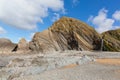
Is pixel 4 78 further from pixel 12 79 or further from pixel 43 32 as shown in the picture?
pixel 43 32

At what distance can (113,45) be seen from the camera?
208ft

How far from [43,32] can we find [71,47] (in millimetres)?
10397

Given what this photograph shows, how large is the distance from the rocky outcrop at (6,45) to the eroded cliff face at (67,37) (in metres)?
20.7

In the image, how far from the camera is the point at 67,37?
70.2 meters

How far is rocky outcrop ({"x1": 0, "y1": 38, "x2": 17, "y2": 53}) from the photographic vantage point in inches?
3486

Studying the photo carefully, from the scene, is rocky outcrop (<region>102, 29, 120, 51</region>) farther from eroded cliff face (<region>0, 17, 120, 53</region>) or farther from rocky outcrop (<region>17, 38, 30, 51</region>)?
rocky outcrop (<region>17, 38, 30, 51</region>)

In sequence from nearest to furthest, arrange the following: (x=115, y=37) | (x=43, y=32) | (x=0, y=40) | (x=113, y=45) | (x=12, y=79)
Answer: (x=12, y=79) → (x=113, y=45) → (x=115, y=37) → (x=43, y=32) → (x=0, y=40)

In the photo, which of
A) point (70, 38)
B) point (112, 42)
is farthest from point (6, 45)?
point (112, 42)

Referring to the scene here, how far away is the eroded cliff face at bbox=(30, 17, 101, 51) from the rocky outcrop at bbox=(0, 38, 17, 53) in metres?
20.7

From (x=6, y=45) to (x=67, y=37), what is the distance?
34.5 m

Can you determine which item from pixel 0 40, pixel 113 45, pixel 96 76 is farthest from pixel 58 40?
pixel 96 76

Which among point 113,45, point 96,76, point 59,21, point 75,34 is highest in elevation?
point 59,21

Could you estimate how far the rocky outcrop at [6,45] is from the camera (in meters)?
88.6

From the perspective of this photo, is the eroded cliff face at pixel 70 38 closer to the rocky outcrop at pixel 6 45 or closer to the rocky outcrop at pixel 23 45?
the rocky outcrop at pixel 23 45
